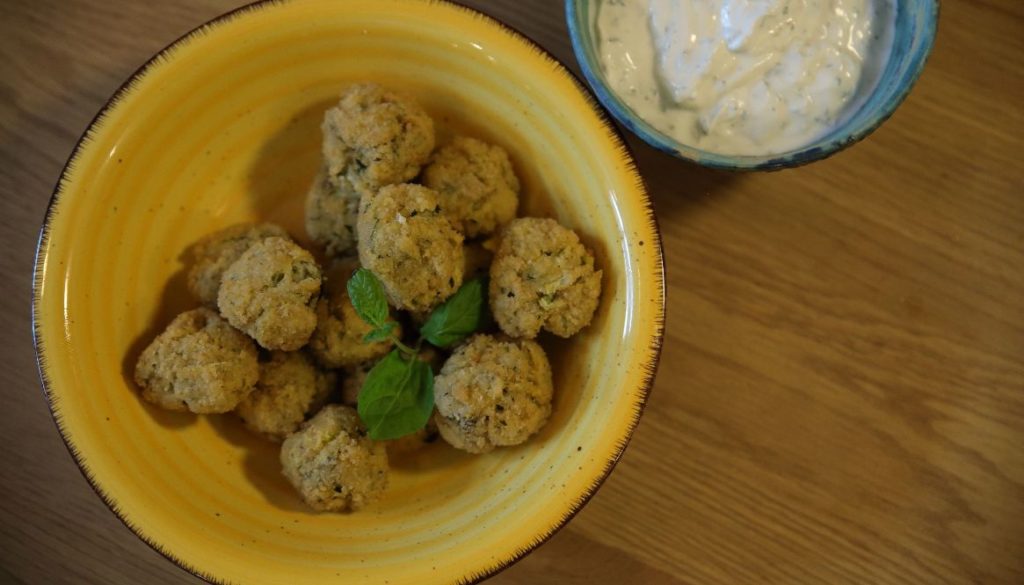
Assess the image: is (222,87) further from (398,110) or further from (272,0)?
(398,110)

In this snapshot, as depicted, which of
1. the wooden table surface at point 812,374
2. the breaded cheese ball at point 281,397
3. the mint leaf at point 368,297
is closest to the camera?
the mint leaf at point 368,297

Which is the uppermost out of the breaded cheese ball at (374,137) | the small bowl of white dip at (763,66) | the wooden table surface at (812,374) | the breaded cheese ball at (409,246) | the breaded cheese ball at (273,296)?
the small bowl of white dip at (763,66)

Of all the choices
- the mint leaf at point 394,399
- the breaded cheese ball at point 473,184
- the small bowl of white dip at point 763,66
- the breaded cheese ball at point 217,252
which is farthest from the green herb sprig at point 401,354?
the small bowl of white dip at point 763,66

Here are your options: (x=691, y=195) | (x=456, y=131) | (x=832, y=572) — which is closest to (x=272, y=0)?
(x=456, y=131)

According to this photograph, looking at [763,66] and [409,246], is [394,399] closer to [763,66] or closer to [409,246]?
[409,246]

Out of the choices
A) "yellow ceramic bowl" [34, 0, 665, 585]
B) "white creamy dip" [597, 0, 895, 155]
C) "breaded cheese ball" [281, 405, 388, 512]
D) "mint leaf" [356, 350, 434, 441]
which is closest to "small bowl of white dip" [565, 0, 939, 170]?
"white creamy dip" [597, 0, 895, 155]

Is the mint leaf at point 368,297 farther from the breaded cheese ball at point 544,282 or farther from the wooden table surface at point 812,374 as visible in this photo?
the wooden table surface at point 812,374
